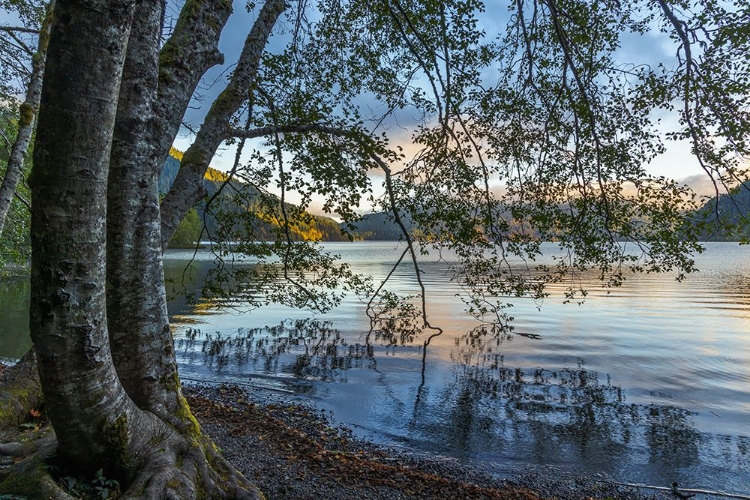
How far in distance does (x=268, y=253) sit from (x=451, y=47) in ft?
22.5

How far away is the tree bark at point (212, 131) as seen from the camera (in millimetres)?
6562

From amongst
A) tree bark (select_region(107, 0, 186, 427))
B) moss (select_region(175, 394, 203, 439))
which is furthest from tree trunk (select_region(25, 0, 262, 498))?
moss (select_region(175, 394, 203, 439))

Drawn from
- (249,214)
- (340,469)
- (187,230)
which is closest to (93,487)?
(340,469)

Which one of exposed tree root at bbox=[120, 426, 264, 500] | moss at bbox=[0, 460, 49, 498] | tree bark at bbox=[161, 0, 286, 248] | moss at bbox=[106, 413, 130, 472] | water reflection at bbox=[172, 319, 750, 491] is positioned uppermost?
tree bark at bbox=[161, 0, 286, 248]

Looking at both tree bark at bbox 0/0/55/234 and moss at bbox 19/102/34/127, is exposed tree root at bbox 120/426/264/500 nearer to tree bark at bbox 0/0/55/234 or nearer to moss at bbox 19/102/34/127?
tree bark at bbox 0/0/55/234

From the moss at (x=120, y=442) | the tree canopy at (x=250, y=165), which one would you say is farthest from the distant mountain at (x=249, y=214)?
the moss at (x=120, y=442)

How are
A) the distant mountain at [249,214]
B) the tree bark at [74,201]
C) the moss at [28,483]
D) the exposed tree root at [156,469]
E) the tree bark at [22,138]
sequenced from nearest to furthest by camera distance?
1. the tree bark at [74,201]
2. the moss at [28,483]
3. the exposed tree root at [156,469]
4. the tree bark at [22,138]
5. the distant mountain at [249,214]

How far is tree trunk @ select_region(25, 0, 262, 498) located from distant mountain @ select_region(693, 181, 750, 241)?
847 centimetres

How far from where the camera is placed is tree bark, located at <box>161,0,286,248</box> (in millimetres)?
6562

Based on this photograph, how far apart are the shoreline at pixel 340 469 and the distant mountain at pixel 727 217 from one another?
17.7 feet

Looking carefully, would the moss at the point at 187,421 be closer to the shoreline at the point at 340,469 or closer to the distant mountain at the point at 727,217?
the shoreline at the point at 340,469

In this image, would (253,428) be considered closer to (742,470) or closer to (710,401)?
(742,470)

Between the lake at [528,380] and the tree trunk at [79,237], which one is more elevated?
the tree trunk at [79,237]

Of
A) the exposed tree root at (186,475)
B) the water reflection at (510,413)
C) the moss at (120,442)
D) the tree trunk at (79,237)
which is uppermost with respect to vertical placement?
the tree trunk at (79,237)
